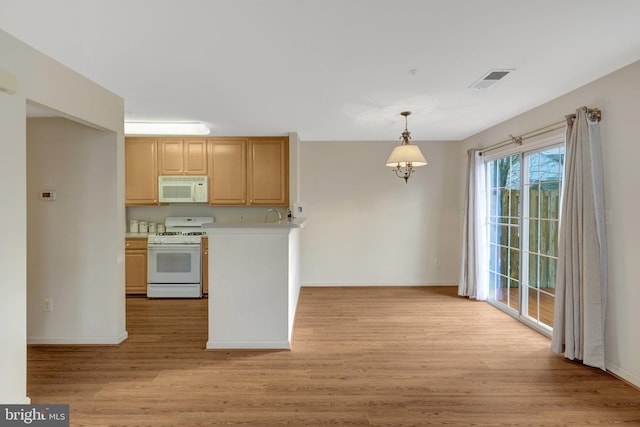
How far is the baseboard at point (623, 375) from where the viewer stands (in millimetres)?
2625

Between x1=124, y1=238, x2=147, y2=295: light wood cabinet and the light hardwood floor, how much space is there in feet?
4.51

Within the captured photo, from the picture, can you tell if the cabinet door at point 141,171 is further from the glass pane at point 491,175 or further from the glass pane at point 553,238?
the glass pane at point 553,238

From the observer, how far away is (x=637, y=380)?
2.62m

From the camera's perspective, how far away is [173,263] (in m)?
5.18

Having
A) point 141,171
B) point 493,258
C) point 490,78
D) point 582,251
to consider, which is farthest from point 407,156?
point 141,171

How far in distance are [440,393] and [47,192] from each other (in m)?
4.02

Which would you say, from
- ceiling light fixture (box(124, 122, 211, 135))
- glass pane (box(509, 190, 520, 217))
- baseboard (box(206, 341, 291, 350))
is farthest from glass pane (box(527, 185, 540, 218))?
ceiling light fixture (box(124, 122, 211, 135))

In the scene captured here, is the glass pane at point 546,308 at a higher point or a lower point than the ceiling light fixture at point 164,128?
lower

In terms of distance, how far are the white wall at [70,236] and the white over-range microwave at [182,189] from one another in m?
1.99

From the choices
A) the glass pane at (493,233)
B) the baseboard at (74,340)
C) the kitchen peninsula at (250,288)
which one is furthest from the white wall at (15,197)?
the glass pane at (493,233)

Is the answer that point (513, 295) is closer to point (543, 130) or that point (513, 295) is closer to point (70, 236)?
point (543, 130)

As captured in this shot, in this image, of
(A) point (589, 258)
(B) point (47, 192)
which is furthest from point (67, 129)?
(A) point (589, 258)

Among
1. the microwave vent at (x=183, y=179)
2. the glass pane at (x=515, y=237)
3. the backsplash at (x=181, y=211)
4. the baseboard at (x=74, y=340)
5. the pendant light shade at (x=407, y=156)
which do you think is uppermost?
the pendant light shade at (x=407, y=156)

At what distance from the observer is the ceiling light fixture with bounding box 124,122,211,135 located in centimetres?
466
